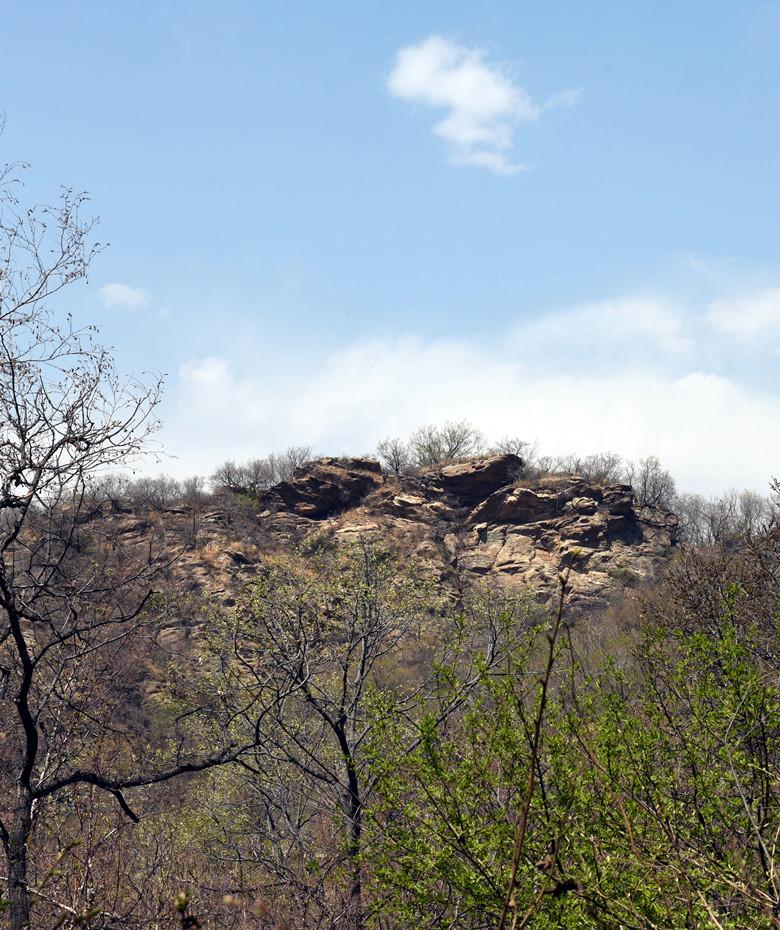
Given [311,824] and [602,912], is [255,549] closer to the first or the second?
[311,824]

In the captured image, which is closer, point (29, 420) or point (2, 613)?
point (29, 420)

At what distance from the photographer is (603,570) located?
53719 mm

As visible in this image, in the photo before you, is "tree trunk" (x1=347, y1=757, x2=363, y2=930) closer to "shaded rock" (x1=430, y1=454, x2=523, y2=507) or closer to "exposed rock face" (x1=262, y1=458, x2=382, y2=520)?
"shaded rock" (x1=430, y1=454, x2=523, y2=507)

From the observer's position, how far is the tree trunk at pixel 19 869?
17.8 feet

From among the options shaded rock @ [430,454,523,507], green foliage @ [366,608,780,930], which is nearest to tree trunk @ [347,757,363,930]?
green foliage @ [366,608,780,930]

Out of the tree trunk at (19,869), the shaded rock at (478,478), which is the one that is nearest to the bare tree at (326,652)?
the tree trunk at (19,869)

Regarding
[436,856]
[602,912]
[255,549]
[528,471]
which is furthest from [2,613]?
[528,471]

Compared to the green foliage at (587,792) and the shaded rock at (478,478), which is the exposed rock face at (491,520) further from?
the green foliage at (587,792)

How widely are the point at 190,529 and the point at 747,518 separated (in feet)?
143

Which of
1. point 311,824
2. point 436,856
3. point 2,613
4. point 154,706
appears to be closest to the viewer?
point 436,856

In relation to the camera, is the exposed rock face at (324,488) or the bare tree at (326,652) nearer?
the bare tree at (326,652)

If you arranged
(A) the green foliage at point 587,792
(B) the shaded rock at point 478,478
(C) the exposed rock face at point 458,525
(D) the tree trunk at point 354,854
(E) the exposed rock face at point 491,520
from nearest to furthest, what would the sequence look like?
1. (A) the green foliage at point 587,792
2. (D) the tree trunk at point 354,854
3. (C) the exposed rock face at point 458,525
4. (E) the exposed rock face at point 491,520
5. (B) the shaded rock at point 478,478

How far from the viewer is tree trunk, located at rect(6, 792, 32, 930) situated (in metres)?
5.41

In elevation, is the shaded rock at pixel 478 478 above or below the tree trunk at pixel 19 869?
above
